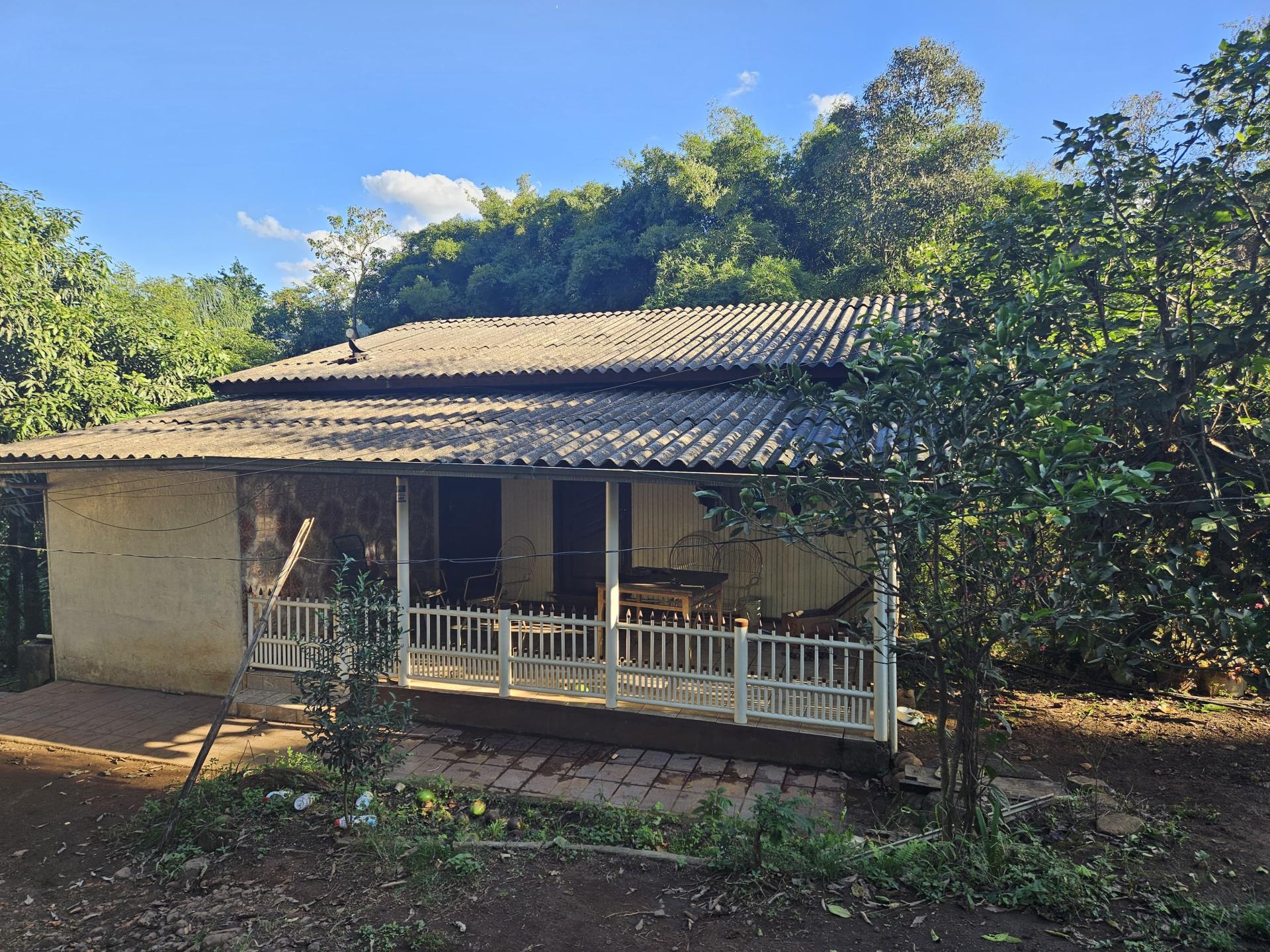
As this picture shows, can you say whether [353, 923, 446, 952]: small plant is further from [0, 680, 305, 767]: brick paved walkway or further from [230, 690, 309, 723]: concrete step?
[230, 690, 309, 723]: concrete step

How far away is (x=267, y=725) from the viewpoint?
778 cm

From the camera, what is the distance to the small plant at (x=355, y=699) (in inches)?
202

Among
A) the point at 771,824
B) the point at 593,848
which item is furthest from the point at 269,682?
the point at 771,824

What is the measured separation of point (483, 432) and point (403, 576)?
5.39 ft

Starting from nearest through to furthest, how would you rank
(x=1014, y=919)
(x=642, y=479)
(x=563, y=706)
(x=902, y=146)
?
(x=1014, y=919), (x=642, y=479), (x=563, y=706), (x=902, y=146)

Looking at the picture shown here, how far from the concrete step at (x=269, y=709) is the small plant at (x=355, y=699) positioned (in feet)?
8.84

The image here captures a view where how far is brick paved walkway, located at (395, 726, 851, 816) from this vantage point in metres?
5.93

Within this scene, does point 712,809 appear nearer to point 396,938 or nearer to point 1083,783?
point 396,938

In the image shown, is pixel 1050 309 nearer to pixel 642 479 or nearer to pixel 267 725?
pixel 642 479

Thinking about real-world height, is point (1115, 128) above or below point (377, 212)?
below

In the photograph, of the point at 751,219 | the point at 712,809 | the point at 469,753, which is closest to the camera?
the point at 712,809

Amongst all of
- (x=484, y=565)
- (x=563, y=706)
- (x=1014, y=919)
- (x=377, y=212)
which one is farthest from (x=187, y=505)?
(x=377, y=212)

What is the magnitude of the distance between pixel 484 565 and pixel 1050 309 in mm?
7827

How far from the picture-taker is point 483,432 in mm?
7980
